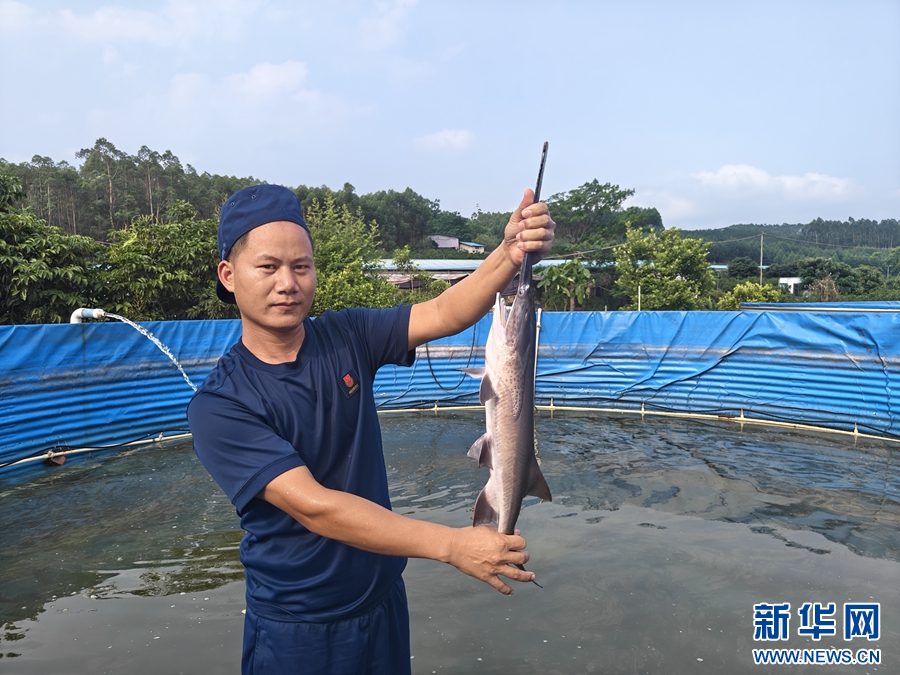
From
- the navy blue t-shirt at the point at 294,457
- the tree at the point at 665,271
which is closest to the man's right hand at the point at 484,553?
the navy blue t-shirt at the point at 294,457

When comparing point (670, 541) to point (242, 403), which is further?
point (670, 541)

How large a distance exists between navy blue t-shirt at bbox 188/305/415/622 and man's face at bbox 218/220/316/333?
17 cm

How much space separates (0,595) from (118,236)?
1166 cm

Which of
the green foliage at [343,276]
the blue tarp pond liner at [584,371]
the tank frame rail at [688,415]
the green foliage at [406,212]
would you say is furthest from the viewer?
the green foliage at [406,212]

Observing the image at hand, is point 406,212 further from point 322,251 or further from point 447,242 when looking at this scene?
point 322,251

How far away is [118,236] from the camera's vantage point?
595 inches

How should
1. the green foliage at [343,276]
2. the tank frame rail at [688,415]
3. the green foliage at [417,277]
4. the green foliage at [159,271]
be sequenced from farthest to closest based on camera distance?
the green foliage at [417,277], the green foliage at [343,276], the green foliage at [159,271], the tank frame rail at [688,415]

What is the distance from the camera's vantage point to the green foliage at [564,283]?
3466cm

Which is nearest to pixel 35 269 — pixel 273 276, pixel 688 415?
pixel 273 276

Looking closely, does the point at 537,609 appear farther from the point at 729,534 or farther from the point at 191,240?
the point at 191,240

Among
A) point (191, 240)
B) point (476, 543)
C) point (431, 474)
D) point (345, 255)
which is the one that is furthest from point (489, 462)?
point (345, 255)

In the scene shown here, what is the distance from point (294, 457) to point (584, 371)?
37.6ft

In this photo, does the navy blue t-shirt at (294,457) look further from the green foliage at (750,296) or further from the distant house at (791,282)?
the distant house at (791,282)

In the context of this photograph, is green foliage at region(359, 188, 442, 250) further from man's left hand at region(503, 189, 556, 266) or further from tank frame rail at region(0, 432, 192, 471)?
man's left hand at region(503, 189, 556, 266)
